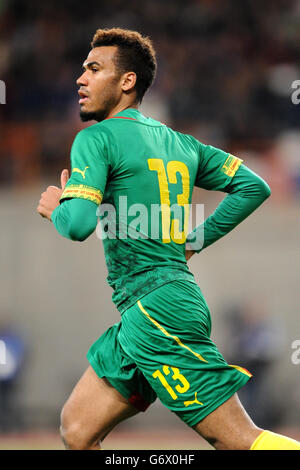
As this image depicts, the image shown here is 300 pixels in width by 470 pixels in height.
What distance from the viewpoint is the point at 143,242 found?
308 cm

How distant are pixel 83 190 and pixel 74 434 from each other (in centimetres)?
117

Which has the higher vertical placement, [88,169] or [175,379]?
[88,169]

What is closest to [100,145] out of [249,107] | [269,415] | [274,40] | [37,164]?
[269,415]

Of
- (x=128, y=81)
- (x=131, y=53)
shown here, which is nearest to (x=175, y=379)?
(x=128, y=81)

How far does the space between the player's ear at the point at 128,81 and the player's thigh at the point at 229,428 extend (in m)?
1.40

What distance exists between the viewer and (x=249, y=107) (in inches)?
404

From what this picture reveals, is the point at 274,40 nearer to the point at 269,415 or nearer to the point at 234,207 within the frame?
the point at 269,415

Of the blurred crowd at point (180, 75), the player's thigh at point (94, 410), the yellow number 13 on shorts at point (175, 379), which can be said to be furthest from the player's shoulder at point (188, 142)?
the blurred crowd at point (180, 75)

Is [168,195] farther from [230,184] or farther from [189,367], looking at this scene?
[189,367]

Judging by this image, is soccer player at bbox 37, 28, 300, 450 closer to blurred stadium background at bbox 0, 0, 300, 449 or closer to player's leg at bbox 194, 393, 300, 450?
player's leg at bbox 194, 393, 300, 450

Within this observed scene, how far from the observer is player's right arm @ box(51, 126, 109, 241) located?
2807 mm

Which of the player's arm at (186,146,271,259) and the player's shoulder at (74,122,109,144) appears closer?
the player's shoulder at (74,122,109,144)

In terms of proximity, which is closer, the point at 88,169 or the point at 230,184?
the point at 88,169

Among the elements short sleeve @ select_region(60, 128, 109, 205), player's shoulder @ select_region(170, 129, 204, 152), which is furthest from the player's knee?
player's shoulder @ select_region(170, 129, 204, 152)
